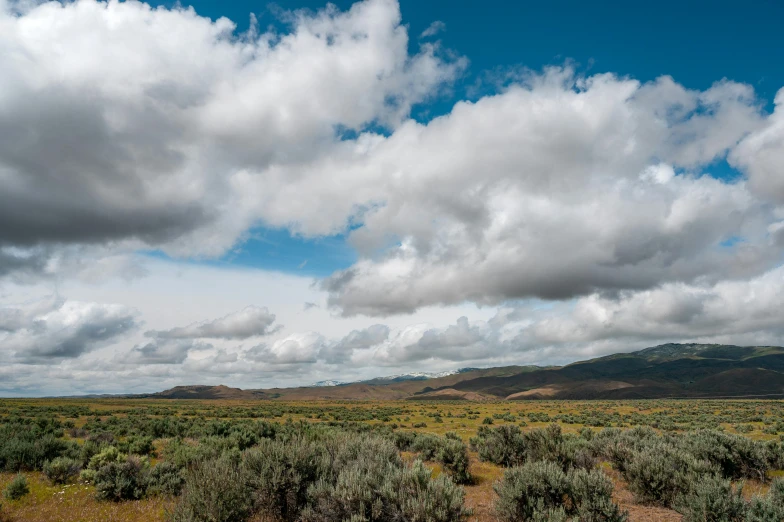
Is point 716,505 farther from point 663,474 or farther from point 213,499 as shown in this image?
point 213,499

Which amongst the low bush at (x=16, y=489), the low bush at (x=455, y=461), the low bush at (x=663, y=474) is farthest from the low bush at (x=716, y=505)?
the low bush at (x=16, y=489)

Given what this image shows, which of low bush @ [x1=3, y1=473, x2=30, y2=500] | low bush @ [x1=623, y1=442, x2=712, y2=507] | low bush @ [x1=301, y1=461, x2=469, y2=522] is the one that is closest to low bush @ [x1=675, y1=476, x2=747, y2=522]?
low bush @ [x1=623, y1=442, x2=712, y2=507]

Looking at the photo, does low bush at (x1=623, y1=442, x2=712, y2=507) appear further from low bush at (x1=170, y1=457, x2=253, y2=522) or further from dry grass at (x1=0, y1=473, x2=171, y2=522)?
dry grass at (x1=0, y1=473, x2=171, y2=522)

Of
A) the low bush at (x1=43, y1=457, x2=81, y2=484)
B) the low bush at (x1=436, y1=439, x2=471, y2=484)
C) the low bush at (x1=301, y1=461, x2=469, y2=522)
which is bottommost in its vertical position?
the low bush at (x1=436, y1=439, x2=471, y2=484)

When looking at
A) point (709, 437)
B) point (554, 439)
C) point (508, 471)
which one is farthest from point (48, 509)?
point (709, 437)

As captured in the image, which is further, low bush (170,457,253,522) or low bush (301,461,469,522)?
low bush (170,457,253,522)

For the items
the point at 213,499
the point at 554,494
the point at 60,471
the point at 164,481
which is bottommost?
the point at 164,481

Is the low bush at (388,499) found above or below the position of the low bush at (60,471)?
above

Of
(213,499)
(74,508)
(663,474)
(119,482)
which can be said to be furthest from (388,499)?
(74,508)

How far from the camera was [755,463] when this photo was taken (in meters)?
15.9

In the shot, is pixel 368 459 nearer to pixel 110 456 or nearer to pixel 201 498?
pixel 201 498

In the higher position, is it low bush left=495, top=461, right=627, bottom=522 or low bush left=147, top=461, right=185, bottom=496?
low bush left=495, top=461, right=627, bottom=522

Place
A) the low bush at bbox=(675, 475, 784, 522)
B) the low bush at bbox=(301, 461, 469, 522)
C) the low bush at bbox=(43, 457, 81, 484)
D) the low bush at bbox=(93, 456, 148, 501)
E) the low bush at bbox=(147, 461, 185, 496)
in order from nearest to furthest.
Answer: the low bush at bbox=(301, 461, 469, 522), the low bush at bbox=(675, 475, 784, 522), the low bush at bbox=(93, 456, 148, 501), the low bush at bbox=(147, 461, 185, 496), the low bush at bbox=(43, 457, 81, 484)

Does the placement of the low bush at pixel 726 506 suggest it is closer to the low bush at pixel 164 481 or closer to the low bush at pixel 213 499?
the low bush at pixel 213 499
